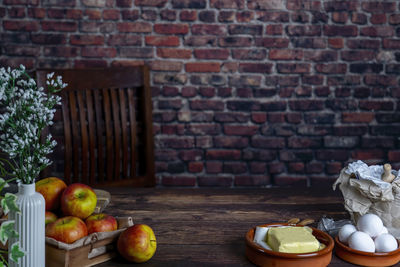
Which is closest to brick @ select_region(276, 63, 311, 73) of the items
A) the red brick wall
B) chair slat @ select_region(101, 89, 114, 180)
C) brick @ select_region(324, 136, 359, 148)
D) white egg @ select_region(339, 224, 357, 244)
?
the red brick wall

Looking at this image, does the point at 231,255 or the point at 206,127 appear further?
the point at 206,127

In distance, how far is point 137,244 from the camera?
105cm

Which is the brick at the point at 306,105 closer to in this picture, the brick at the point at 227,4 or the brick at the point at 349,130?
the brick at the point at 349,130

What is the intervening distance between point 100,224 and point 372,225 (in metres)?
0.62

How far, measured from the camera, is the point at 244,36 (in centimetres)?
237

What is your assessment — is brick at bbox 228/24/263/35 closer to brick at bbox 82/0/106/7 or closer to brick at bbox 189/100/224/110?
Answer: brick at bbox 189/100/224/110

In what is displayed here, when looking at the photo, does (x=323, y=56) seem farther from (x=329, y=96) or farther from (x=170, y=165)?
(x=170, y=165)

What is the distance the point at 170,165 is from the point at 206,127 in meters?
0.27

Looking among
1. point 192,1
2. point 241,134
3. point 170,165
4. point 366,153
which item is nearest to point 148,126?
point 170,165

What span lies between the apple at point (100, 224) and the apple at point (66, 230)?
34mm

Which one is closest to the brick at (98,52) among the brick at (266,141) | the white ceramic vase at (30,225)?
the brick at (266,141)

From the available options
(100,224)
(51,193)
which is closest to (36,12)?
(51,193)

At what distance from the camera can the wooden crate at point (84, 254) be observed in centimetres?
101

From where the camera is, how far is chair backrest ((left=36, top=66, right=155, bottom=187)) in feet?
6.62
